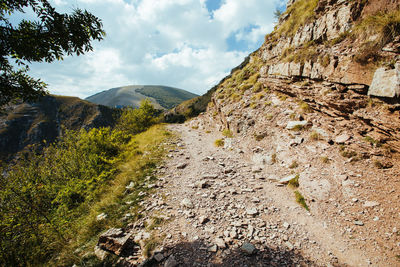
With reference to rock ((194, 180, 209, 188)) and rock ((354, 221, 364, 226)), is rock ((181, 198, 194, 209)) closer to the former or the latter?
rock ((194, 180, 209, 188))

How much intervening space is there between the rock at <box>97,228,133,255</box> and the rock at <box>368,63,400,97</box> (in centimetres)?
1128

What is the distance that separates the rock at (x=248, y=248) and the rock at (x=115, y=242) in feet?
12.3

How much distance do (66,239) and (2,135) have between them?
209924 mm

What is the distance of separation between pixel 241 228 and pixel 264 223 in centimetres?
98

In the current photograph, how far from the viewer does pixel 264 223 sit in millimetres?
5629

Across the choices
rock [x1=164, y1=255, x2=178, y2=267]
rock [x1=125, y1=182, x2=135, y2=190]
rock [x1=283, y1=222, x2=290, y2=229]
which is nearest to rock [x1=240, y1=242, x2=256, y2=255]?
rock [x1=283, y1=222, x2=290, y2=229]

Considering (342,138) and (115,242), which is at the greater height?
(342,138)

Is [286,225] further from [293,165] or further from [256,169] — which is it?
[293,165]

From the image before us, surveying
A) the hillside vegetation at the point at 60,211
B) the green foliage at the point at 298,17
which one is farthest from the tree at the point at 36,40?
the green foliage at the point at 298,17

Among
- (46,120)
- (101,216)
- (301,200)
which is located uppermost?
(46,120)

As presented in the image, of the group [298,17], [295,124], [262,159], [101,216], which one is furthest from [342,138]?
[298,17]

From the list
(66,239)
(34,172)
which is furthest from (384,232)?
(34,172)

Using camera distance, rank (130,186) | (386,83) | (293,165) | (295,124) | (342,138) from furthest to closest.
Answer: (295,124)
(293,165)
(130,186)
(342,138)
(386,83)

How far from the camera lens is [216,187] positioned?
25.9ft
